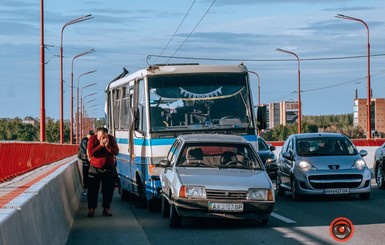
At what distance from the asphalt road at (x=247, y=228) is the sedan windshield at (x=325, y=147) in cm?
210

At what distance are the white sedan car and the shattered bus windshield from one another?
216 cm

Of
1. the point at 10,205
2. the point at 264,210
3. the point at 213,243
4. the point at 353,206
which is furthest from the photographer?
the point at 353,206

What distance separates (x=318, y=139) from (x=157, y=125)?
17.5 ft

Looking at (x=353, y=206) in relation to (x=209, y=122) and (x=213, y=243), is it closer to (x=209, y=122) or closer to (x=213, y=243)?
(x=209, y=122)

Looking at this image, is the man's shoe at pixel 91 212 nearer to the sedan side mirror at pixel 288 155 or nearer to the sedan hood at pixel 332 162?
the sedan hood at pixel 332 162

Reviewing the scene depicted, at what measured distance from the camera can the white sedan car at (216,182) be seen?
14.8 metres

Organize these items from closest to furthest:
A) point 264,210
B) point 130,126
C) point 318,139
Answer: point 264,210 → point 130,126 → point 318,139

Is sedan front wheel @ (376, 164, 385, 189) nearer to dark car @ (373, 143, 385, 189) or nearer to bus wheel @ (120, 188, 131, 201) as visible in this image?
dark car @ (373, 143, 385, 189)

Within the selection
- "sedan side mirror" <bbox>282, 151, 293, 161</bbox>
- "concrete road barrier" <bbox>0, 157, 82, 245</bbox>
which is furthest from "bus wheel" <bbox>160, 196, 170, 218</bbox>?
"sedan side mirror" <bbox>282, 151, 293, 161</bbox>

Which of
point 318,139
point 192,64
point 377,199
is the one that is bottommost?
point 377,199

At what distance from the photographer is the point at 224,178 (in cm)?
1518

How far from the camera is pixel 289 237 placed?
13711mm

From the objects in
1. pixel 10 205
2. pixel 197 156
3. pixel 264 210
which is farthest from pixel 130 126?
pixel 10 205

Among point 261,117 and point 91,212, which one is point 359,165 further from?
point 91,212
